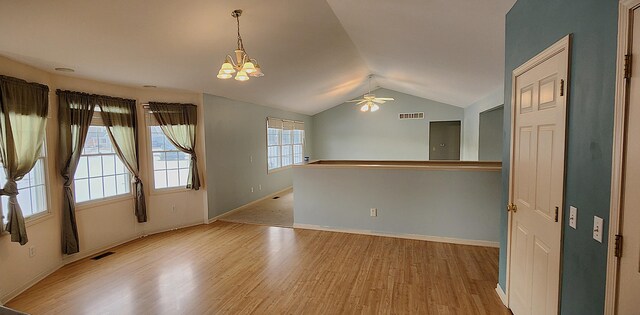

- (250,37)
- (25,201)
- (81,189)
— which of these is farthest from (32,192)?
(250,37)

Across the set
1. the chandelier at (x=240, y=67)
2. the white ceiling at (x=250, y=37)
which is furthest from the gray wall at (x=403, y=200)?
the chandelier at (x=240, y=67)

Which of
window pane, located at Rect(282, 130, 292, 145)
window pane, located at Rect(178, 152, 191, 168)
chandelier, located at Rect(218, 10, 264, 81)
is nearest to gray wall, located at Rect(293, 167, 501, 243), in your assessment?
window pane, located at Rect(178, 152, 191, 168)

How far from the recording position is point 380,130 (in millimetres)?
9547

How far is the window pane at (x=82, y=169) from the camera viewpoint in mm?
3869

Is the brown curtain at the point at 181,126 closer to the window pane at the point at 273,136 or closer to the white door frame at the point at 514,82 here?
the window pane at the point at 273,136

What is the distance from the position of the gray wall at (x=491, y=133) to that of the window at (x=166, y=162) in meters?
6.15

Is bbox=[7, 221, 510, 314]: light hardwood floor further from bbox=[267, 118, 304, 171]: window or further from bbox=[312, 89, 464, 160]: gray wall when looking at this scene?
bbox=[312, 89, 464, 160]: gray wall

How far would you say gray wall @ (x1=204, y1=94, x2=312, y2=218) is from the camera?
17.5 feet

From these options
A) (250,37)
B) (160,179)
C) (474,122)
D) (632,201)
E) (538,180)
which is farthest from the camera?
(474,122)

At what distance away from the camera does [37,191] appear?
336 centimetres

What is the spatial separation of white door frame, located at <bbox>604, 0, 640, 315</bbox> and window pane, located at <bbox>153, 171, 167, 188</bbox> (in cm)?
529

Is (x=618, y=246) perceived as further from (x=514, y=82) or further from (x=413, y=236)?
(x=413, y=236)

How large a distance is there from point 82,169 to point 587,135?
516cm

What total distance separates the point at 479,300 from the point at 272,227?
325 cm
